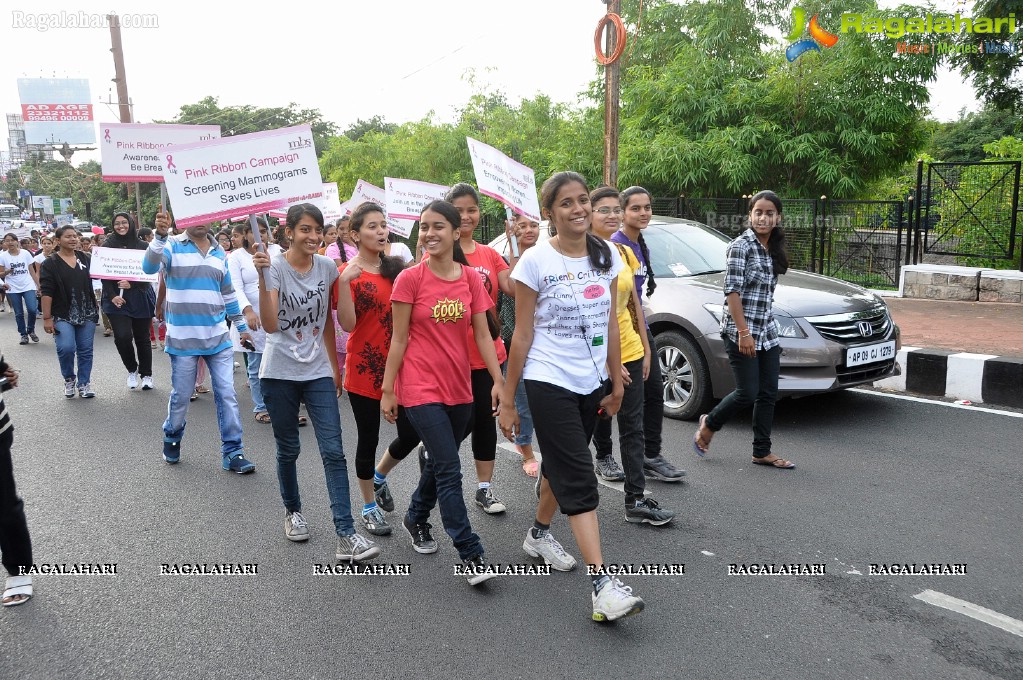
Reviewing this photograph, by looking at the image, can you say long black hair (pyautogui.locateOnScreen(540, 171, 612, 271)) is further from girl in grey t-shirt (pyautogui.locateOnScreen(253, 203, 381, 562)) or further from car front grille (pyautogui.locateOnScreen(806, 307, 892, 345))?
car front grille (pyautogui.locateOnScreen(806, 307, 892, 345))

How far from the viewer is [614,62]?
11.4 metres

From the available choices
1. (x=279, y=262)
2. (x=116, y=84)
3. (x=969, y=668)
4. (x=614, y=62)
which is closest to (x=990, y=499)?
(x=969, y=668)

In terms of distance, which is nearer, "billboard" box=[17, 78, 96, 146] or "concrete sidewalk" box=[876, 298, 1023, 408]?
"concrete sidewalk" box=[876, 298, 1023, 408]

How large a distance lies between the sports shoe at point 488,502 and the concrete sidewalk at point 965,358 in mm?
4621

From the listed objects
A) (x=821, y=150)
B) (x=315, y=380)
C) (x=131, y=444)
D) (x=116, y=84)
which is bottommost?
(x=131, y=444)

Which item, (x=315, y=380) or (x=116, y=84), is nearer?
(x=315, y=380)

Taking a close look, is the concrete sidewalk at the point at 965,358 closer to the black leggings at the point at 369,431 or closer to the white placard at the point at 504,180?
the white placard at the point at 504,180

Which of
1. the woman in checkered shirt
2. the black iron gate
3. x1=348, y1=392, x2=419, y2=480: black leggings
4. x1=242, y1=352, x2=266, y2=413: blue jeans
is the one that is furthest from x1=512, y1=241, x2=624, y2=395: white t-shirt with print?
the black iron gate

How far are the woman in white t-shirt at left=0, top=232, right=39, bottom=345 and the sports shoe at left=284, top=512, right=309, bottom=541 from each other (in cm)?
1143

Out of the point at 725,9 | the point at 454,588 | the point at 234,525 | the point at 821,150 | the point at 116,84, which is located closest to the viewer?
the point at 454,588

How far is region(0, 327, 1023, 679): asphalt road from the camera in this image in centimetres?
312

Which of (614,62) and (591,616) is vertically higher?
(614,62)

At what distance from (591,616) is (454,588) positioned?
0.67m

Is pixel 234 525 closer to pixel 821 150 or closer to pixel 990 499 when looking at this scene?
pixel 990 499
